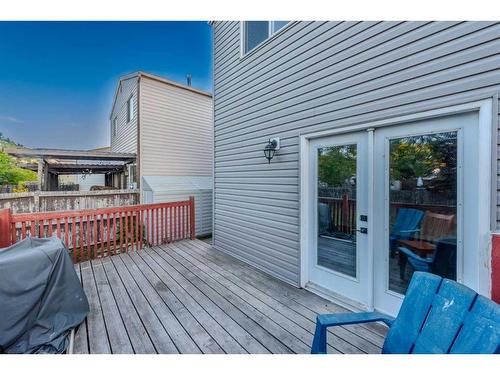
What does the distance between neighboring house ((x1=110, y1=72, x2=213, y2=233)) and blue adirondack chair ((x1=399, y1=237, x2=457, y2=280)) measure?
577cm

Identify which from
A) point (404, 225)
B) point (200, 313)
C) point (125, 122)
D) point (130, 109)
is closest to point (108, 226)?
point (200, 313)

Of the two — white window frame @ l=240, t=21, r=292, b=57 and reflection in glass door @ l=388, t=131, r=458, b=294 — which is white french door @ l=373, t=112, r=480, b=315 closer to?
reflection in glass door @ l=388, t=131, r=458, b=294

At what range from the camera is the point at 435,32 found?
6.44 feet

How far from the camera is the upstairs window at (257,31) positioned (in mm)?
3562

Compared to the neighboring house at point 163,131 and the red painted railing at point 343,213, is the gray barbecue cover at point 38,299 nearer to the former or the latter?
the red painted railing at point 343,213

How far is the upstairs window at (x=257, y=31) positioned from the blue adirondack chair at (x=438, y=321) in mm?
3579

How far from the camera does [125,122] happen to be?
31.1ft

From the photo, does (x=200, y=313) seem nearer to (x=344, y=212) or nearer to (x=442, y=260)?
(x=344, y=212)

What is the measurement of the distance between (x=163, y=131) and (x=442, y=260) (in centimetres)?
842

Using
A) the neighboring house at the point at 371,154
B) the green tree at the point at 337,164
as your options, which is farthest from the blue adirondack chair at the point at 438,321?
the green tree at the point at 337,164

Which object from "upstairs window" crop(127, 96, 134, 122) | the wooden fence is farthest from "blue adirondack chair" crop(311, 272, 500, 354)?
"upstairs window" crop(127, 96, 134, 122)

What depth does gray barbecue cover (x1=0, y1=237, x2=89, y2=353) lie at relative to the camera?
6.24 feet
